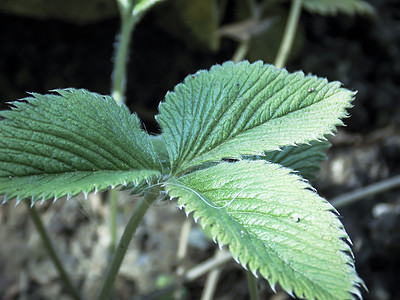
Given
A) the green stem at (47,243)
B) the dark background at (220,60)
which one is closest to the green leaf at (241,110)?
the green stem at (47,243)

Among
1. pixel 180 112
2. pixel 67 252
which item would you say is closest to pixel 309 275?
pixel 180 112

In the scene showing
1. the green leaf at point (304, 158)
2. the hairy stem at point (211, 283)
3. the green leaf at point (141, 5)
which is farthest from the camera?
the hairy stem at point (211, 283)

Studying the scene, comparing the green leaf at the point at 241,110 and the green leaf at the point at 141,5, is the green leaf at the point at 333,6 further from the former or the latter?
the green leaf at the point at 241,110

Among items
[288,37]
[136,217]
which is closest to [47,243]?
[136,217]

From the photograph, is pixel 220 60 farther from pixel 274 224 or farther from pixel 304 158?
pixel 274 224

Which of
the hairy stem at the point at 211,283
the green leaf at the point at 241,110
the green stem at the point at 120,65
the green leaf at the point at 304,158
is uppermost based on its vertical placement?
the green stem at the point at 120,65
